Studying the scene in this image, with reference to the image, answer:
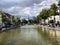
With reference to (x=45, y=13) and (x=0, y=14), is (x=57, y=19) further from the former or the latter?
(x=45, y=13)

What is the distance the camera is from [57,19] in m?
88.5

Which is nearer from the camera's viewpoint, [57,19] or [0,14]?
[57,19]

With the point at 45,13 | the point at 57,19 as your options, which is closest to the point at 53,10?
the point at 57,19

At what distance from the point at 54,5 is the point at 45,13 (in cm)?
5390

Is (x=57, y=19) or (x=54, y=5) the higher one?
(x=54, y=5)

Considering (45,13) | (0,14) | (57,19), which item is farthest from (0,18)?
(45,13)

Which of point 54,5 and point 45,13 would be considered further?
point 45,13

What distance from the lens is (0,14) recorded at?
97.6 metres

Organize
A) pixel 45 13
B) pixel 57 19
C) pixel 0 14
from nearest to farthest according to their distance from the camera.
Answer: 1. pixel 57 19
2. pixel 0 14
3. pixel 45 13

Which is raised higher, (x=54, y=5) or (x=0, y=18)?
(x=54, y=5)

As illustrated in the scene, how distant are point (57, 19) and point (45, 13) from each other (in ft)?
213

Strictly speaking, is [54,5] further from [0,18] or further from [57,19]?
[0,18]

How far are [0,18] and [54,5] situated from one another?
98.1 feet

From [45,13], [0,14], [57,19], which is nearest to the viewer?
[57,19]
